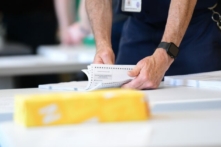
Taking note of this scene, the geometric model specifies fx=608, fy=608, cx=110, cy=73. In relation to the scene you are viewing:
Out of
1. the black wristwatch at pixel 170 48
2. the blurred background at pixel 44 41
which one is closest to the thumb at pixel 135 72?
the black wristwatch at pixel 170 48

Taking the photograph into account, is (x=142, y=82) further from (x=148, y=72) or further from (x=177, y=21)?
(x=177, y=21)

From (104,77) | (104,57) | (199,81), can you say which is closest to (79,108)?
(104,77)

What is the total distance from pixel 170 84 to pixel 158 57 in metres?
0.16

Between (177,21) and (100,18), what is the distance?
0.40 m

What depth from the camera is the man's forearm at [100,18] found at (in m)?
2.23

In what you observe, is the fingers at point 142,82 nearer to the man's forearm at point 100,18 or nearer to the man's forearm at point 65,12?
the man's forearm at point 100,18

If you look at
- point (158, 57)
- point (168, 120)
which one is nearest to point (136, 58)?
point (158, 57)

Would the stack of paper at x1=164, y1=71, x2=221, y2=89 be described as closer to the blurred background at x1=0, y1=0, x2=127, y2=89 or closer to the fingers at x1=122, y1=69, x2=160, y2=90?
the fingers at x1=122, y1=69, x2=160, y2=90

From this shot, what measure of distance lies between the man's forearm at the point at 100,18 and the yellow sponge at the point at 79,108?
1071 millimetres

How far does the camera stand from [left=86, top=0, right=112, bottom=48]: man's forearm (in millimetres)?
2234

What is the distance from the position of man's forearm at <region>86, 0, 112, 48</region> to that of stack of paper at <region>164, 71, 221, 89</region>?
311 mm

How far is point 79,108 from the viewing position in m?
1.13

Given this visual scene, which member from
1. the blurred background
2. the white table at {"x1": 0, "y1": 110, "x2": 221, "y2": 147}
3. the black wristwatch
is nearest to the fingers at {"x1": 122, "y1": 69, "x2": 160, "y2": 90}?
the black wristwatch

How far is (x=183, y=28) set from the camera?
2.00 meters
